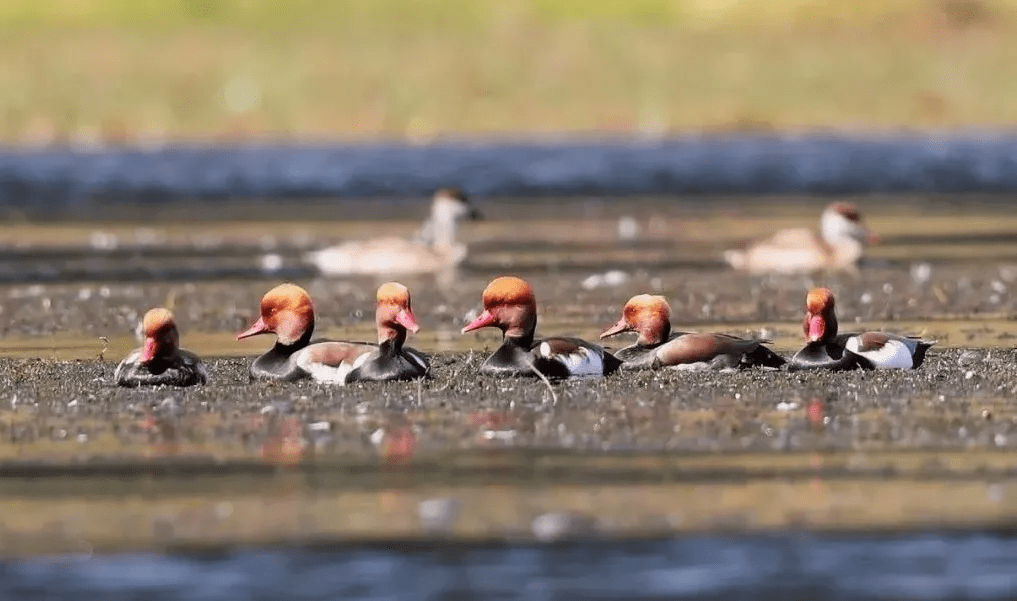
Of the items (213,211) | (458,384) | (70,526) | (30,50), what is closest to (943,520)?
(70,526)

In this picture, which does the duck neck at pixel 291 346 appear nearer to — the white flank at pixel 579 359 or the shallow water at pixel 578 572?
the white flank at pixel 579 359

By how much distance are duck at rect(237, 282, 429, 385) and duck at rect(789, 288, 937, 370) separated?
7.65 ft

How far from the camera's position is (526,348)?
14.3 m

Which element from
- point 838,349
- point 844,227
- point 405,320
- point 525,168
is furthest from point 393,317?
point 525,168

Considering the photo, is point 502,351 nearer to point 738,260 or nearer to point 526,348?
point 526,348

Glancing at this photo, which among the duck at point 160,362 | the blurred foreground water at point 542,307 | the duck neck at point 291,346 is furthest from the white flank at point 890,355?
the duck at point 160,362

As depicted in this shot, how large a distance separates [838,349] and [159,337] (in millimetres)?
4074

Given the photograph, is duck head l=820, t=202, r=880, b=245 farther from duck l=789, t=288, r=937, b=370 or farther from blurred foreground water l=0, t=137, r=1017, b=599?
duck l=789, t=288, r=937, b=370

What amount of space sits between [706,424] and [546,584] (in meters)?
3.59

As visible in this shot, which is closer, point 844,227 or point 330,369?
point 330,369

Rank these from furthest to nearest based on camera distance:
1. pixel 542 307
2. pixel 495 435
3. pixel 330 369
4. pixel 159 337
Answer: pixel 542 307, pixel 330 369, pixel 159 337, pixel 495 435

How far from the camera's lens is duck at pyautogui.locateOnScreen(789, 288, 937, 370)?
47.0 feet

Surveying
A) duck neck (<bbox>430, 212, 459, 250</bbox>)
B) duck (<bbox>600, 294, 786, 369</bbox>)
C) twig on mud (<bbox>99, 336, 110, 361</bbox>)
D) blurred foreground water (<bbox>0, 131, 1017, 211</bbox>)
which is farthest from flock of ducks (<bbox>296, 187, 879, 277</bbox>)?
blurred foreground water (<bbox>0, 131, 1017, 211</bbox>)

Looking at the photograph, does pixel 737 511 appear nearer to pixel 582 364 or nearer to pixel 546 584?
pixel 546 584
